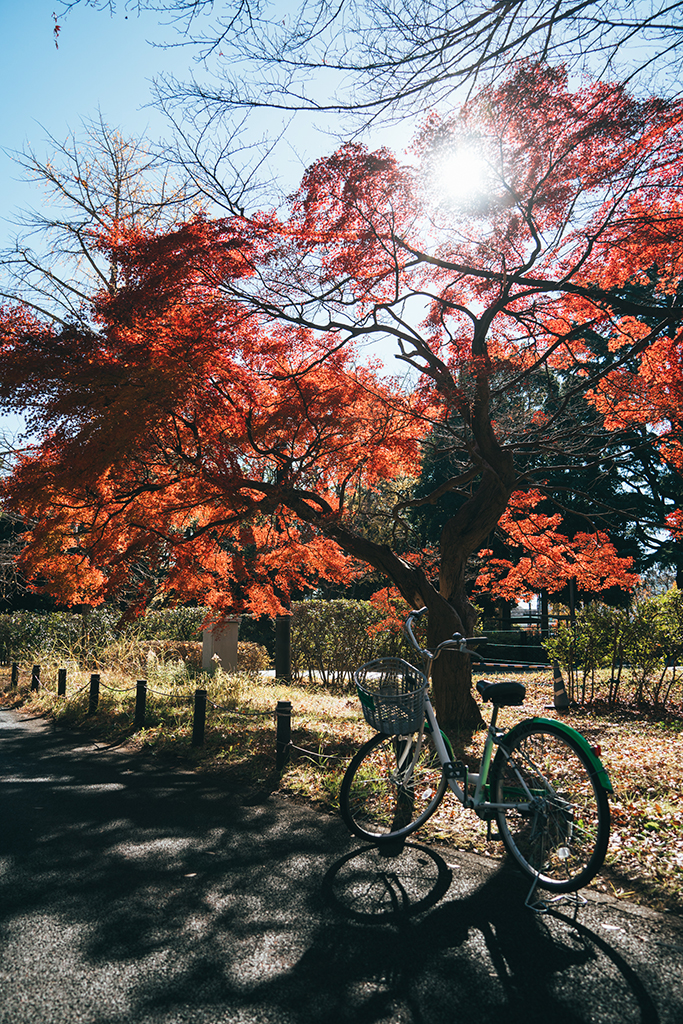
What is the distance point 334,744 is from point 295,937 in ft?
12.3

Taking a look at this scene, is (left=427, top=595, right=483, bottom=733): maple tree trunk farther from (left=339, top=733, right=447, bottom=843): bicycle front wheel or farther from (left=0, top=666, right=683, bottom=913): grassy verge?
(left=339, top=733, right=447, bottom=843): bicycle front wheel

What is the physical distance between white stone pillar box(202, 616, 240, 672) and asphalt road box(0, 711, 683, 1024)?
8.67 metres

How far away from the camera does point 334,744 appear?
6.52 metres

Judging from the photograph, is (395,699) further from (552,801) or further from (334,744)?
(334,744)

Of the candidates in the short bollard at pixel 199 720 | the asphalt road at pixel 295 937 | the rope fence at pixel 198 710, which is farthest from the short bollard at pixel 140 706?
the asphalt road at pixel 295 937

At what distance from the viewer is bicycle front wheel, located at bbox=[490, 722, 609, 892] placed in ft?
10.1

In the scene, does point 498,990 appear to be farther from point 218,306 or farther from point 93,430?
point 218,306

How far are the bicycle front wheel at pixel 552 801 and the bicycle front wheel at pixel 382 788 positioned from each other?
54 cm

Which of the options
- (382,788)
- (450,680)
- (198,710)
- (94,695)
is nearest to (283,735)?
(198,710)

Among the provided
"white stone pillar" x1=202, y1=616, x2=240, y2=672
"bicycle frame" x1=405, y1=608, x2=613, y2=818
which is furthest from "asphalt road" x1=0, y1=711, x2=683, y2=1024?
"white stone pillar" x1=202, y1=616, x2=240, y2=672

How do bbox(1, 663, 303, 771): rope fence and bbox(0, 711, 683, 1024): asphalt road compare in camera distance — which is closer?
bbox(0, 711, 683, 1024): asphalt road

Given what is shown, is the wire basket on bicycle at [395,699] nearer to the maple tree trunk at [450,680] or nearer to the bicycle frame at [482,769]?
the bicycle frame at [482,769]

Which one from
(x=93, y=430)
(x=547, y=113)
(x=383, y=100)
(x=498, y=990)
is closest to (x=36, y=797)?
(x=93, y=430)

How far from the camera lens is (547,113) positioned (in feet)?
17.5
